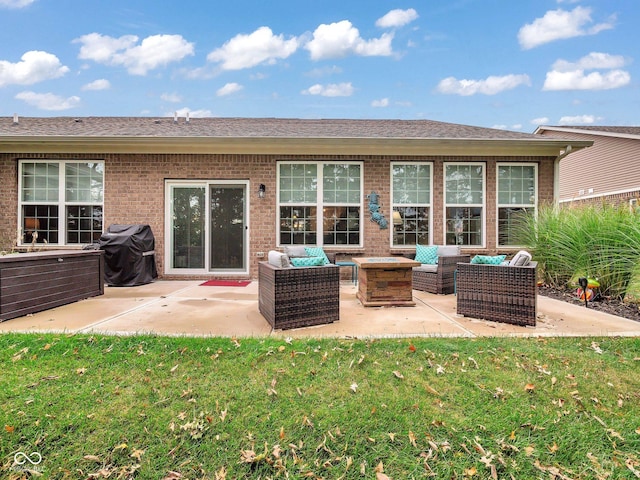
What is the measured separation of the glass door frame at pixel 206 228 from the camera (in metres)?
7.56

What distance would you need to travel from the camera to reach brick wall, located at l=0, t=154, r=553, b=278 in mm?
7457

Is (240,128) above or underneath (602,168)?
underneath

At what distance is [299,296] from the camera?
3764mm

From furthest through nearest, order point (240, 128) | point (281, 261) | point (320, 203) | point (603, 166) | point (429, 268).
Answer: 1. point (603, 166)
2. point (240, 128)
3. point (320, 203)
4. point (429, 268)
5. point (281, 261)

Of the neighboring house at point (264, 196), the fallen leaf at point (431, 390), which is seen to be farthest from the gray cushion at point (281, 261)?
the neighboring house at point (264, 196)

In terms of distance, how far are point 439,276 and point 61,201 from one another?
8.05m

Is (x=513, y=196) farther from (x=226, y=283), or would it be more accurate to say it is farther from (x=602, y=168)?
(x=602, y=168)

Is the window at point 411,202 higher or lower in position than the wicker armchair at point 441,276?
higher

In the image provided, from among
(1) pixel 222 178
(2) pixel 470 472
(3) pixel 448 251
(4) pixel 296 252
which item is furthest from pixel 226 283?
(2) pixel 470 472

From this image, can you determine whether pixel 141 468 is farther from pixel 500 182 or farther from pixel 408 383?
pixel 500 182

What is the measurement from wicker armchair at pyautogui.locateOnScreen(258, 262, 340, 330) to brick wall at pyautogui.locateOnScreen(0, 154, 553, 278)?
3620mm

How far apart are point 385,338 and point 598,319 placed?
2.81 metres

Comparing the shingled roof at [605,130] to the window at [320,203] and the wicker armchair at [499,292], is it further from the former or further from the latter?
the wicker armchair at [499,292]

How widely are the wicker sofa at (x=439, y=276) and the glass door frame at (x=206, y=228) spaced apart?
3708 mm
